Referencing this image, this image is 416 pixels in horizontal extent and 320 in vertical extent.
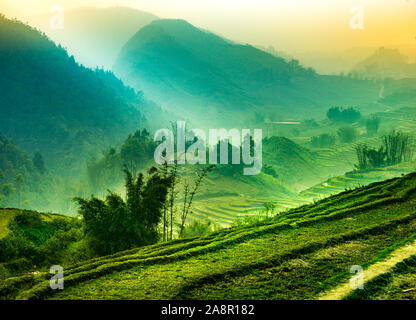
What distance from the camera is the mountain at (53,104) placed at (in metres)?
106

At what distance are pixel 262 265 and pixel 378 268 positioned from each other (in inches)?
110

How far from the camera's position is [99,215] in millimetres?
18953

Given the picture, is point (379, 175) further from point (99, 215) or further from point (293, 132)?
point (293, 132)

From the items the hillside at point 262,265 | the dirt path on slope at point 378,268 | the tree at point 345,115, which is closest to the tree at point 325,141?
the tree at point 345,115

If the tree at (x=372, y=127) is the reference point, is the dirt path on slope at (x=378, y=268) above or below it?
below

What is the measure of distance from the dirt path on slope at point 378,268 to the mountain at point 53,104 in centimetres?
9729

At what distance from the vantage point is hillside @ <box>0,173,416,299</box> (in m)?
8.59

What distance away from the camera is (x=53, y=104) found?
117m

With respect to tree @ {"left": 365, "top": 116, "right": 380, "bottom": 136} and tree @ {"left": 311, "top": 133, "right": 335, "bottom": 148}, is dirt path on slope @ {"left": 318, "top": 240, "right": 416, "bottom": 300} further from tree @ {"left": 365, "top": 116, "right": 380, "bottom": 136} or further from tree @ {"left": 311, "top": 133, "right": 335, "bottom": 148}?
tree @ {"left": 365, "top": 116, "right": 380, "bottom": 136}

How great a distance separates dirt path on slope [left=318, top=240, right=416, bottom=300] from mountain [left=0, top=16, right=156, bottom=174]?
319 feet

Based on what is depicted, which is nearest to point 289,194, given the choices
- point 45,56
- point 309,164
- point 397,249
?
point 309,164

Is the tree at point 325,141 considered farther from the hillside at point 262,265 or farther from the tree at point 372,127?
the hillside at point 262,265

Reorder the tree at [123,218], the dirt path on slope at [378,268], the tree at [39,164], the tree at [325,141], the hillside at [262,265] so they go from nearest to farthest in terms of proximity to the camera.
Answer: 1. the dirt path on slope at [378,268]
2. the hillside at [262,265]
3. the tree at [123,218]
4. the tree at [39,164]
5. the tree at [325,141]

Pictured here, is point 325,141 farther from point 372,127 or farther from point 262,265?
point 262,265
